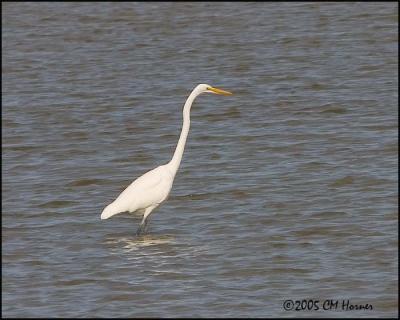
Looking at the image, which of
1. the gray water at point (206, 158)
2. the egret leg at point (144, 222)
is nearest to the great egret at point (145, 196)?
the egret leg at point (144, 222)

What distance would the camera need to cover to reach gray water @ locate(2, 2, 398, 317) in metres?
8.27

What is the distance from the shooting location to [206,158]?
12.1 m

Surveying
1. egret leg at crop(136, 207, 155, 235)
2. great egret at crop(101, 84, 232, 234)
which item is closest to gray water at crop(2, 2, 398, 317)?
egret leg at crop(136, 207, 155, 235)

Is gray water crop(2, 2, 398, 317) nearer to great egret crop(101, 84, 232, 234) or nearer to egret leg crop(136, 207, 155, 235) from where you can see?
egret leg crop(136, 207, 155, 235)

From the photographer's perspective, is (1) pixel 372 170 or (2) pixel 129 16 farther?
(2) pixel 129 16

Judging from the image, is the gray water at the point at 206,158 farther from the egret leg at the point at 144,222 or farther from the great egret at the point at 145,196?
the great egret at the point at 145,196

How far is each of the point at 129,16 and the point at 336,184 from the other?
34.1 feet

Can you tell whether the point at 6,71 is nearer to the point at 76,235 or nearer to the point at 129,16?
the point at 129,16

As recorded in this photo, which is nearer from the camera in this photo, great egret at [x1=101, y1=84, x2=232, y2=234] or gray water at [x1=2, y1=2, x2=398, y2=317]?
gray water at [x1=2, y1=2, x2=398, y2=317]

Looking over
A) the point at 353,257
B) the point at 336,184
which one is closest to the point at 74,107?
the point at 336,184

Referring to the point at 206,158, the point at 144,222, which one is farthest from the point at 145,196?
the point at 206,158

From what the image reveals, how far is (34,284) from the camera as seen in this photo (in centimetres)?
839

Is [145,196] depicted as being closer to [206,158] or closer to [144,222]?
[144,222]

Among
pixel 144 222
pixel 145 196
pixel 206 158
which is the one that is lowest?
pixel 206 158
